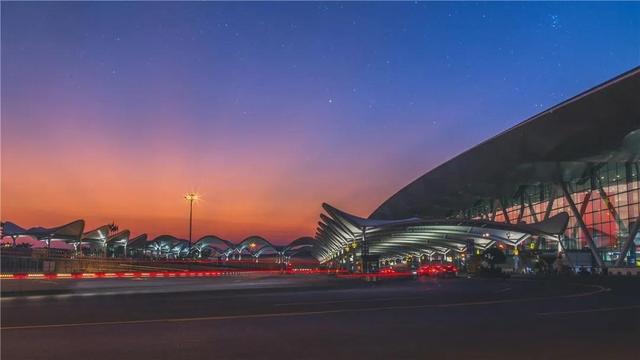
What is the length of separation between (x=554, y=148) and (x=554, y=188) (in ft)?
58.3

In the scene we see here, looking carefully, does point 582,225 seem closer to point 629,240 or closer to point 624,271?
point 629,240

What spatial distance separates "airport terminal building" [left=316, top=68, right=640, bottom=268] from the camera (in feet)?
179

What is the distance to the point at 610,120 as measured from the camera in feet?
174

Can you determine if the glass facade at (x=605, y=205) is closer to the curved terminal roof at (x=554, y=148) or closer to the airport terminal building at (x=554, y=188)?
the airport terminal building at (x=554, y=188)

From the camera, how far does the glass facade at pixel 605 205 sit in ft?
203

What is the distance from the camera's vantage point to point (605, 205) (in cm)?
6619

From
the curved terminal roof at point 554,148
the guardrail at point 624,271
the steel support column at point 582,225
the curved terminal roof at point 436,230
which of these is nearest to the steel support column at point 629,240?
the guardrail at point 624,271

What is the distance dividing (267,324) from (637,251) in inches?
2255

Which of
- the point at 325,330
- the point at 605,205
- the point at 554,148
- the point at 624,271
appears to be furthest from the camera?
the point at 605,205

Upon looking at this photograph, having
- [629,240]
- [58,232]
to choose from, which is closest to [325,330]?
[629,240]

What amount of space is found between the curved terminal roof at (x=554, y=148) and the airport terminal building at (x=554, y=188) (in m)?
0.09

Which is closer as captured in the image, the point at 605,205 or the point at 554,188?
the point at 605,205

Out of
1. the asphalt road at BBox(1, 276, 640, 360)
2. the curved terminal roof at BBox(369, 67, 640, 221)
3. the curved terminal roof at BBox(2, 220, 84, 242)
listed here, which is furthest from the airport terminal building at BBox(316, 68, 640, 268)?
the curved terminal roof at BBox(2, 220, 84, 242)

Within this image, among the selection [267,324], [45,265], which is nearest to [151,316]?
[267,324]
